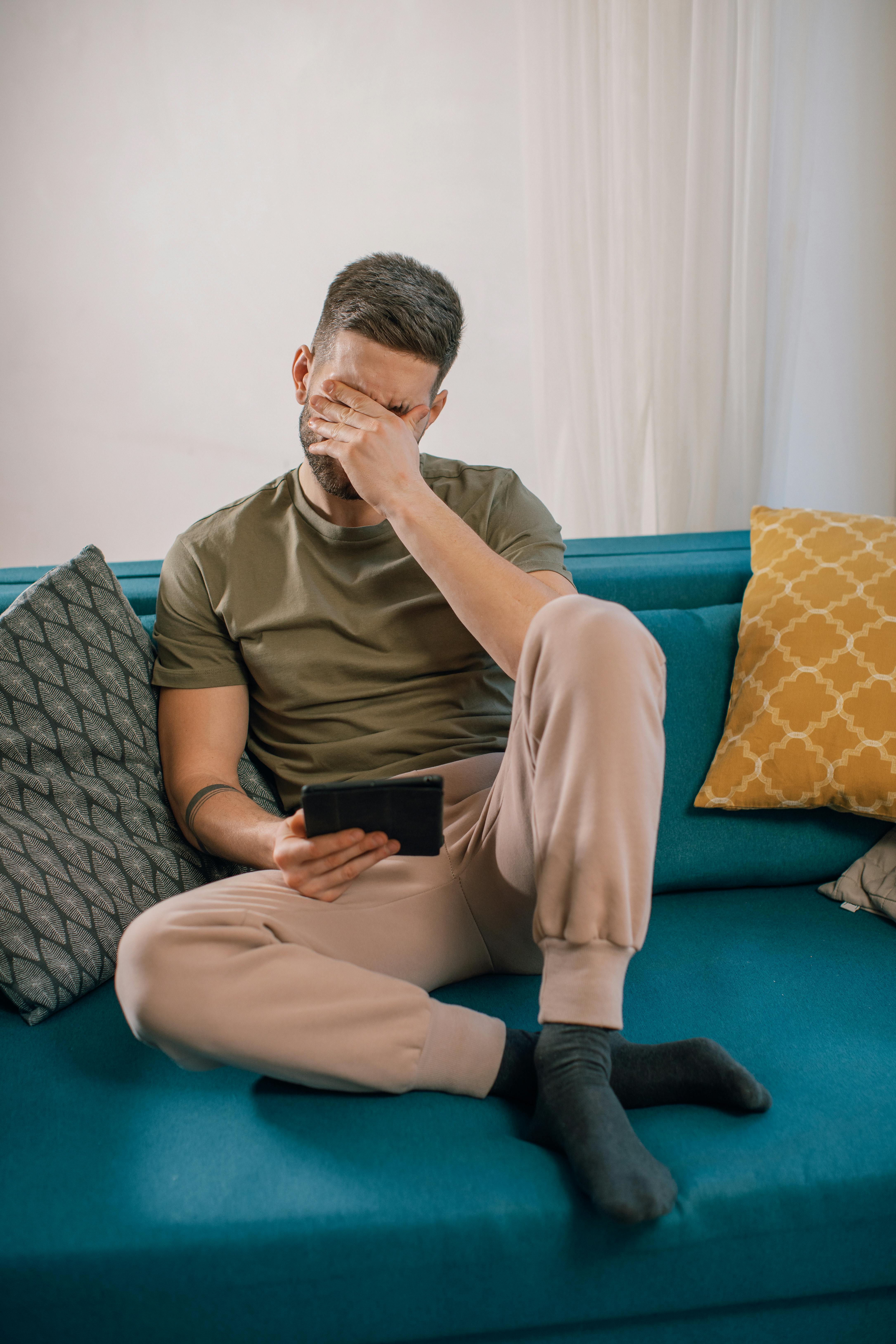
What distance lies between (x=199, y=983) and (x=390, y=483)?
718 millimetres

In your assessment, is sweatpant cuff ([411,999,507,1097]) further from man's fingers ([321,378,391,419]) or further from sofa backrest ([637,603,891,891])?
man's fingers ([321,378,391,419])

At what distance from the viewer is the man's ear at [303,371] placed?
142 cm

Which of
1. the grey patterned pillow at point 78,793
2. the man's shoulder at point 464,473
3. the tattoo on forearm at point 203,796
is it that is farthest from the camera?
the man's shoulder at point 464,473

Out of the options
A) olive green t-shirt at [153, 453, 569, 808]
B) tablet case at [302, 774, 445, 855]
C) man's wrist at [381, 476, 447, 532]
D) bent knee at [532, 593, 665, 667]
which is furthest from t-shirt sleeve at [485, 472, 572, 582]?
tablet case at [302, 774, 445, 855]

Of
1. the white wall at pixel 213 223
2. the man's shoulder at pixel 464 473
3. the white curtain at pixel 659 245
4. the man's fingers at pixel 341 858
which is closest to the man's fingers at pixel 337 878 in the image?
the man's fingers at pixel 341 858

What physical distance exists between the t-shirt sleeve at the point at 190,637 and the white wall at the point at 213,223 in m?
1.06

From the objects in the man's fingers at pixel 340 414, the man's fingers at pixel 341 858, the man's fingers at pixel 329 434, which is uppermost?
the man's fingers at pixel 340 414

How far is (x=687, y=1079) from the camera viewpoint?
94 cm

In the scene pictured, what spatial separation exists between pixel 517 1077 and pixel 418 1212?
0.18 meters

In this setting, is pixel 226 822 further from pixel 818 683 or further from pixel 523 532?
pixel 818 683

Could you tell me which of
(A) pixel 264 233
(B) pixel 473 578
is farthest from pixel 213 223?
(B) pixel 473 578

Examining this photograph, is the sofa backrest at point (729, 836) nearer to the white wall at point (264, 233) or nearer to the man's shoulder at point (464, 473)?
the man's shoulder at point (464, 473)

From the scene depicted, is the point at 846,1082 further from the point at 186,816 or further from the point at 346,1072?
the point at 186,816

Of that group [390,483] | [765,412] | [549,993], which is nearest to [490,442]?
[765,412]
